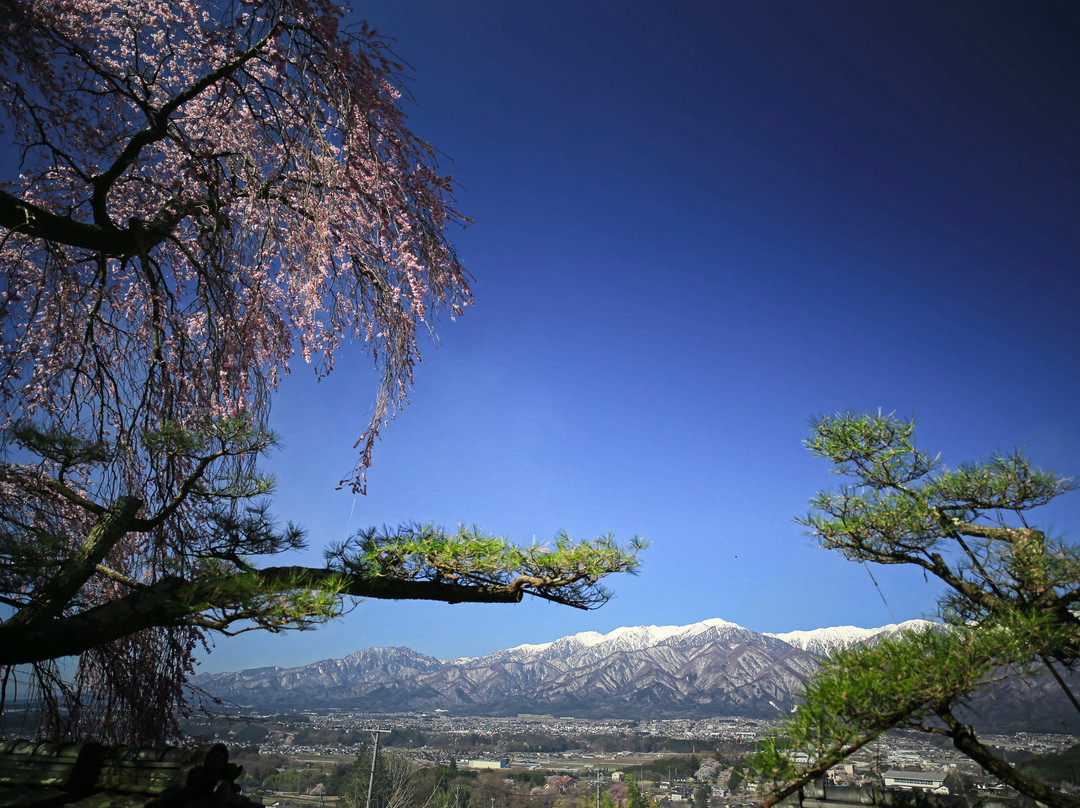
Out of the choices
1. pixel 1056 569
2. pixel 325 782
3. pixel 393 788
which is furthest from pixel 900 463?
pixel 325 782

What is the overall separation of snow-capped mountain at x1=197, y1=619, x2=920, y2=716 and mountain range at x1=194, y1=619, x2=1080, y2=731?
22 cm

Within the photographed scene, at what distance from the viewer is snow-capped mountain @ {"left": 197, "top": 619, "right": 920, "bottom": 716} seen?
72.1 metres

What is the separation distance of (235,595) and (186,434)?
134 cm

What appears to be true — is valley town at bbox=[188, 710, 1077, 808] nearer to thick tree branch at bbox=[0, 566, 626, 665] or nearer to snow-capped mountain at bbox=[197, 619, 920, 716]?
thick tree branch at bbox=[0, 566, 626, 665]

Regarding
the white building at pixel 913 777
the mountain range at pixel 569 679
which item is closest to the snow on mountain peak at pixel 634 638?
the mountain range at pixel 569 679

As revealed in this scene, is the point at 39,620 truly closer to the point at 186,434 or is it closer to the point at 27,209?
the point at 186,434

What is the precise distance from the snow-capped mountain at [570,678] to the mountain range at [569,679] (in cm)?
22

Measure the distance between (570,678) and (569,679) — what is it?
0.49 m

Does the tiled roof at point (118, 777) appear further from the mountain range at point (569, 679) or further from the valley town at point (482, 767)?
the mountain range at point (569, 679)

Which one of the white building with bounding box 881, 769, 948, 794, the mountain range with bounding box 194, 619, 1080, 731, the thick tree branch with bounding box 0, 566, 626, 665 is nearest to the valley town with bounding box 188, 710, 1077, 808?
the white building with bounding box 881, 769, 948, 794

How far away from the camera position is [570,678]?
11038 centimetres

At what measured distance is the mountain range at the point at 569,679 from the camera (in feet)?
233

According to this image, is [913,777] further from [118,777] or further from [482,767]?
[482,767]

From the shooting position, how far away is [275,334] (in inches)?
201
